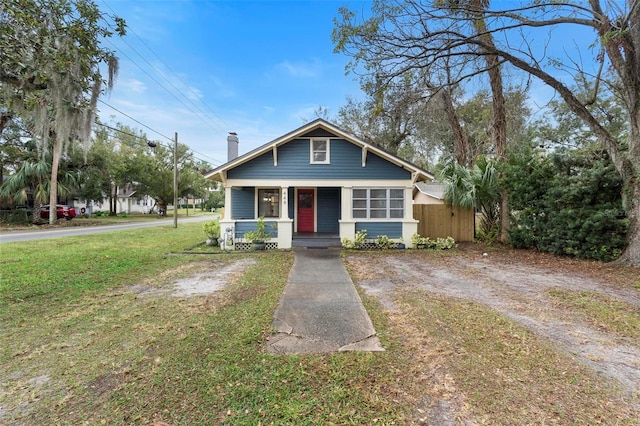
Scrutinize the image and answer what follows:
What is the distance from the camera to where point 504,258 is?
27.4 feet

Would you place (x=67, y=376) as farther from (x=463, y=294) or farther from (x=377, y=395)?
(x=463, y=294)

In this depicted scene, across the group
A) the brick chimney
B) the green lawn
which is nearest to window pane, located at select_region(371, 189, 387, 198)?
the green lawn

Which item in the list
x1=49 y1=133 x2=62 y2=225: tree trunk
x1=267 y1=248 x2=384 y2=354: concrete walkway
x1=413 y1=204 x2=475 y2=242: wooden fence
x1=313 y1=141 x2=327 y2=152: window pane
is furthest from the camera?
x1=49 y1=133 x2=62 y2=225: tree trunk

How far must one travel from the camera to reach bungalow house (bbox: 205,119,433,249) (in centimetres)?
999

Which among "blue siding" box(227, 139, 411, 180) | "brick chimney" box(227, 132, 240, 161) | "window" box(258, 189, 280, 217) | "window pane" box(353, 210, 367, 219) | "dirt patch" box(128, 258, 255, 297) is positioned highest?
"brick chimney" box(227, 132, 240, 161)

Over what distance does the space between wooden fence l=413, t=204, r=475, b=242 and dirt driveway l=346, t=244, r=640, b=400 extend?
162 cm

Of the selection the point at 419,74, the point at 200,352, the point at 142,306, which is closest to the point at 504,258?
the point at 419,74

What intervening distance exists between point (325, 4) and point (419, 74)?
3.61m

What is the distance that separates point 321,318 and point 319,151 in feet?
24.4

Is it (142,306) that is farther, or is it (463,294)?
(463,294)

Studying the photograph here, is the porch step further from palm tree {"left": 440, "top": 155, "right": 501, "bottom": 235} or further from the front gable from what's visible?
palm tree {"left": 440, "top": 155, "right": 501, "bottom": 235}

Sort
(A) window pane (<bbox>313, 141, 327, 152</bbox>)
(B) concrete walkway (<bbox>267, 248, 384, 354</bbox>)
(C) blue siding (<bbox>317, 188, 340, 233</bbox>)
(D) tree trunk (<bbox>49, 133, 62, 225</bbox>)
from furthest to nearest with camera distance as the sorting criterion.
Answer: (D) tree trunk (<bbox>49, 133, 62, 225</bbox>) → (C) blue siding (<bbox>317, 188, 340, 233</bbox>) → (A) window pane (<bbox>313, 141, 327, 152</bbox>) → (B) concrete walkway (<bbox>267, 248, 384, 354</bbox>)

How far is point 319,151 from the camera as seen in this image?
10258mm

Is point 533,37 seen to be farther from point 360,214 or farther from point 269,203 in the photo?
point 269,203
